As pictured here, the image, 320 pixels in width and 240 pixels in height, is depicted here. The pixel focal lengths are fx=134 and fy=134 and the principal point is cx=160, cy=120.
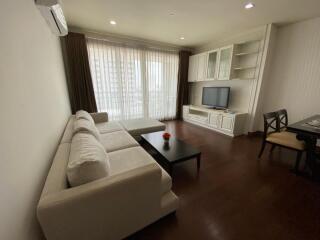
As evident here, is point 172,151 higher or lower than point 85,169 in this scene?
lower

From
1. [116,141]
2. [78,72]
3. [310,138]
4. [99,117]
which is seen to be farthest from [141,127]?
[310,138]

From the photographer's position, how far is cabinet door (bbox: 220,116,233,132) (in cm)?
A: 341

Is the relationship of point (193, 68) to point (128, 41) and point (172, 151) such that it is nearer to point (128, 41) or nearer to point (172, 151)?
point (128, 41)

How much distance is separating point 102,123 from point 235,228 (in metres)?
2.90

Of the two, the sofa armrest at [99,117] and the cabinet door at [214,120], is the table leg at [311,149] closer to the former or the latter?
the cabinet door at [214,120]

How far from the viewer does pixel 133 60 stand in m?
3.96

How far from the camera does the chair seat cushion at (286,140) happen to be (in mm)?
2002

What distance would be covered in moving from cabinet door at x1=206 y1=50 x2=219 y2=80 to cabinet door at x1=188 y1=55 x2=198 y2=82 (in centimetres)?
51

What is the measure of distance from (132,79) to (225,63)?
8.78ft

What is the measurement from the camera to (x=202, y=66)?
4320 millimetres

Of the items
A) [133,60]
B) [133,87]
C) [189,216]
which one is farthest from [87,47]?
[189,216]

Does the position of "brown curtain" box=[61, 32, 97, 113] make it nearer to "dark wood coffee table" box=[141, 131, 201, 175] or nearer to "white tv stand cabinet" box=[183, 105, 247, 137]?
"dark wood coffee table" box=[141, 131, 201, 175]

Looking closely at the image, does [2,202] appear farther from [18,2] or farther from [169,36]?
[169,36]

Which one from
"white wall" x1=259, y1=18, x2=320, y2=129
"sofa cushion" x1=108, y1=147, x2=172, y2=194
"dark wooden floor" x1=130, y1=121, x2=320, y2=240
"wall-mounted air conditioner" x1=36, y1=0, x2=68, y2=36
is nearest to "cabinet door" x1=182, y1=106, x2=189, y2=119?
"white wall" x1=259, y1=18, x2=320, y2=129
